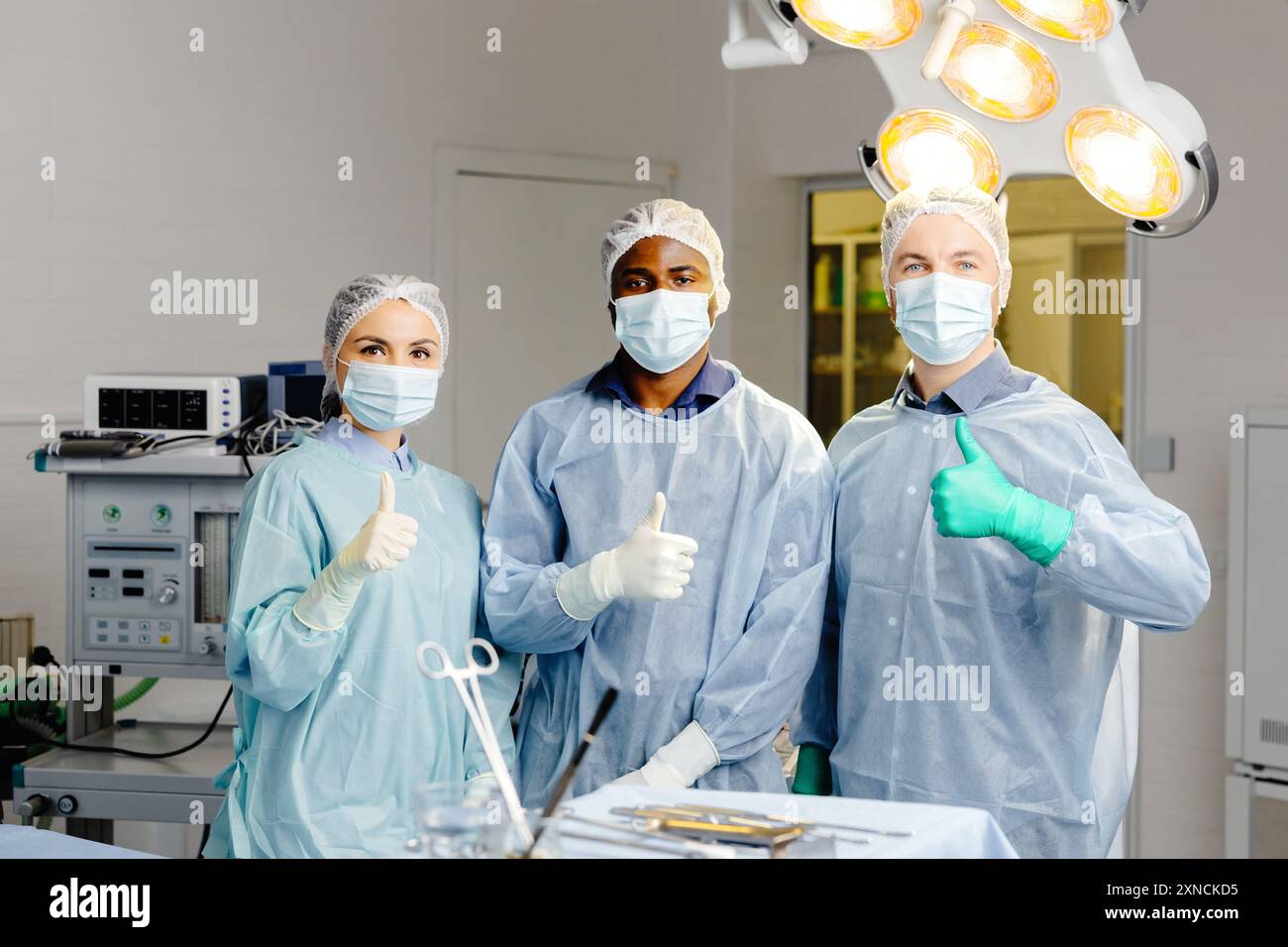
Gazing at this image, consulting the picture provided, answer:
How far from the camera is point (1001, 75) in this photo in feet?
6.59

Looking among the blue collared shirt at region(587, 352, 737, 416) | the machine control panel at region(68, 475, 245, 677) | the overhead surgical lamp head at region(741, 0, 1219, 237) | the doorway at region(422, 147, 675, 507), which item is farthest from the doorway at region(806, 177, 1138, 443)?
the machine control panel at region(68, 475, 245, 677)

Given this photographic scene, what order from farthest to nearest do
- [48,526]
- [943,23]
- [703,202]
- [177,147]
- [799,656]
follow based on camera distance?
[703,202] < [177,147] < [48,526] < [799,656] < [943,23]

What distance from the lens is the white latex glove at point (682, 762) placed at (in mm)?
2008

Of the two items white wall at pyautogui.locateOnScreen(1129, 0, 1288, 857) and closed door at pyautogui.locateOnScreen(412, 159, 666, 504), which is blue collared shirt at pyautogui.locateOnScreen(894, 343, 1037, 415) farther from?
closed door at pyautogui.locateOnScreen(412, 159, 666, 504)

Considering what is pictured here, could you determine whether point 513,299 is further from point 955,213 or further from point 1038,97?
point 1038,97

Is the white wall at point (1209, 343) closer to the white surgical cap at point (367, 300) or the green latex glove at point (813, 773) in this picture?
the green latex glove at point (813, 773)

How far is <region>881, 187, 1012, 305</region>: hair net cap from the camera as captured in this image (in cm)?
212

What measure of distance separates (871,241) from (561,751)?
3.77 meters

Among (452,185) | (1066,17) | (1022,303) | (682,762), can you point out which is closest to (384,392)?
(682,762)

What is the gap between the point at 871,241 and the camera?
5500 mm

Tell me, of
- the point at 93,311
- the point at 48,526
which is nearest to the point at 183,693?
the point at 48,526

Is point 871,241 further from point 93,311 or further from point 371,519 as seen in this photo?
point 371,519

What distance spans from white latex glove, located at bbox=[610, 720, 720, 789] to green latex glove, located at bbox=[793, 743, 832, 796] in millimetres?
288

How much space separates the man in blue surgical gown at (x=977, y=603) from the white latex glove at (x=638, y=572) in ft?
1.21
